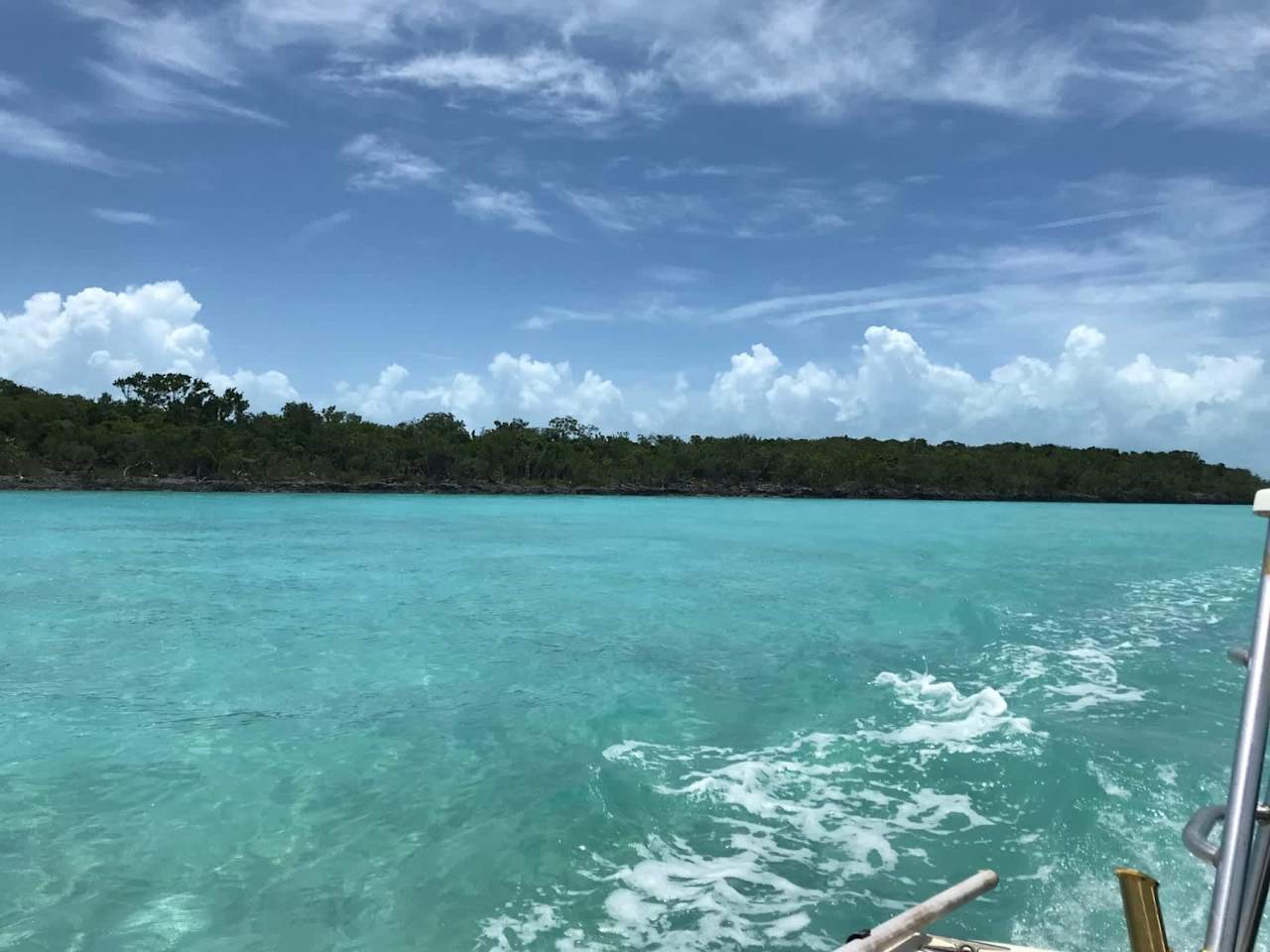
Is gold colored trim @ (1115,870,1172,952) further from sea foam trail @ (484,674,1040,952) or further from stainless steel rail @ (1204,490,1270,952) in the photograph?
sea foam trail @ (484,674,1040,952)

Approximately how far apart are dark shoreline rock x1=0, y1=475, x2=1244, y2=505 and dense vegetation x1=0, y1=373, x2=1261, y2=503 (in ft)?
0.57

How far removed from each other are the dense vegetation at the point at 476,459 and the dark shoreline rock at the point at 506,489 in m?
0.18

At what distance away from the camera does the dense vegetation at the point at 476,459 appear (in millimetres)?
76688

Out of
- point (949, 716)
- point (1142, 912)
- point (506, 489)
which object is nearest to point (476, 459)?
point (506, 489)

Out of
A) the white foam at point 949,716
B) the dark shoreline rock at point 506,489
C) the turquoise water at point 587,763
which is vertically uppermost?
the dark shoreline rock at point 506,489

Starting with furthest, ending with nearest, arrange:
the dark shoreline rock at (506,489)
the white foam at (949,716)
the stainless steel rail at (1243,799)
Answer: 1. the dark shoreline rock at (506,489)
2. the white foam at (949,716)
3. the stainless steel rail at (1243,799)

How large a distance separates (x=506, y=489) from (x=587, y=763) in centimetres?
8716

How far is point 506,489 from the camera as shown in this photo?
9412 centimetres

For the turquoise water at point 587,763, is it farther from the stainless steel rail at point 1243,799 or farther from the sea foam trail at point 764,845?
the stainless steel rail at point 1243,799

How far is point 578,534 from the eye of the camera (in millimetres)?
40656

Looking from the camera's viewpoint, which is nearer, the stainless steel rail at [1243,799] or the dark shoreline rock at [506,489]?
the stainless steel rail at [1243,799]

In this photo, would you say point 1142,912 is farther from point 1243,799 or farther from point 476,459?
point 476,459

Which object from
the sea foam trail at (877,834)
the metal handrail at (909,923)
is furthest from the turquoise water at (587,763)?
the metal handrail at (909,923)

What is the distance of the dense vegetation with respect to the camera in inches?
3019
